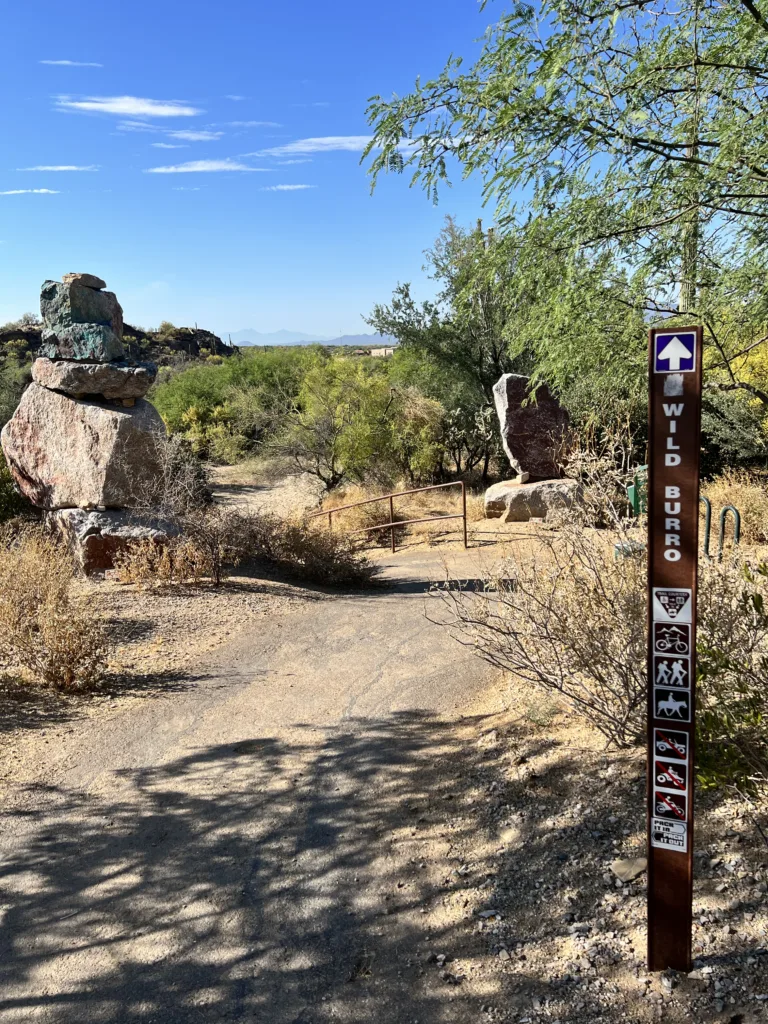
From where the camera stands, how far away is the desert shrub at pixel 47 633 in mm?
6301

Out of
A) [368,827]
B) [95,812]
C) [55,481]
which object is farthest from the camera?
[55,481]

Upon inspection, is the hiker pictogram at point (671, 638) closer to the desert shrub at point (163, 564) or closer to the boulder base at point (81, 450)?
the desert shrub at point (163, 564)

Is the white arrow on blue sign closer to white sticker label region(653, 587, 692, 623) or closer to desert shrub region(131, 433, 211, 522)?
white sticker label region(653, 587, 692, 623)

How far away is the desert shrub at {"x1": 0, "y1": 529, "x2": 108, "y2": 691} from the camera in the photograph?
20.7ft

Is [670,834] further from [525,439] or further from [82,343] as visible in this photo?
[525,439]

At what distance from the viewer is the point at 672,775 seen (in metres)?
2.72

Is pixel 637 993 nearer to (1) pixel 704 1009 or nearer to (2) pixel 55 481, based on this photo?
(1) pixel 704 1009

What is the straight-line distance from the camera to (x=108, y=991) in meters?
3.13

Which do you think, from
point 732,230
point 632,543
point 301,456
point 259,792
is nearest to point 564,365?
point 732,230

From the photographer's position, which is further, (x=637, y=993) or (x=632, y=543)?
(x=632, y=543)

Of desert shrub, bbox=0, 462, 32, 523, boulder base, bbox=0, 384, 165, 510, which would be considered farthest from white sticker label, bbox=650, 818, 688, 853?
desert shrub, bbox=0, 462, 32, 523

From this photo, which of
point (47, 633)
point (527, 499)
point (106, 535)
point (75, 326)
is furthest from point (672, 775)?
point (527, 499)

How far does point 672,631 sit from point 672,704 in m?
0.26

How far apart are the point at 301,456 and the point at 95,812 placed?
1598cm
